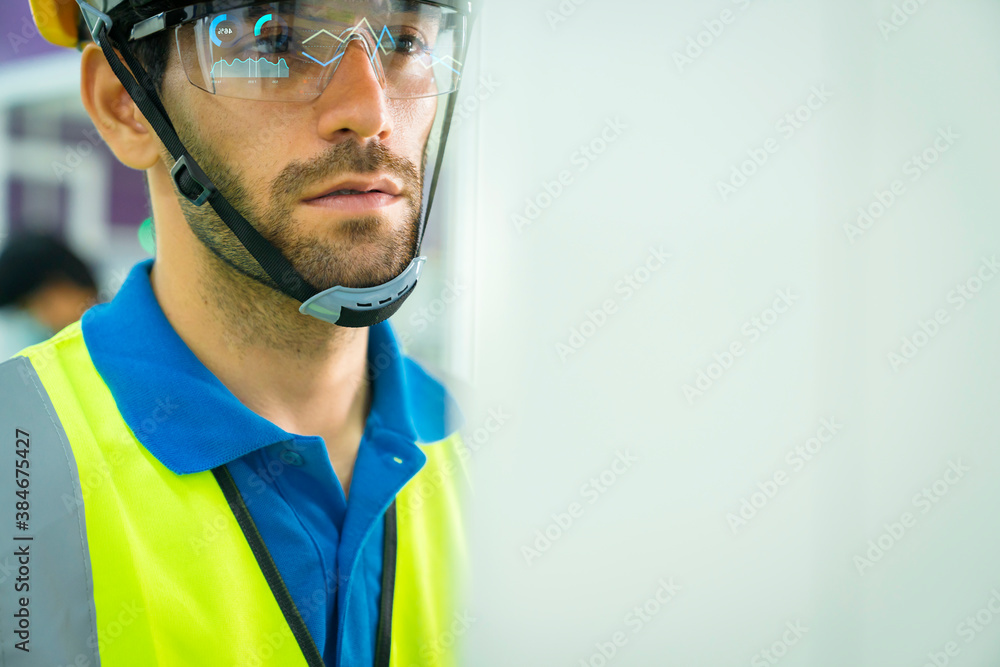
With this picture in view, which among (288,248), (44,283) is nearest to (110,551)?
(288,248)

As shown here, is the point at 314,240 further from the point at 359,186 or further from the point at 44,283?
the point at 44,283

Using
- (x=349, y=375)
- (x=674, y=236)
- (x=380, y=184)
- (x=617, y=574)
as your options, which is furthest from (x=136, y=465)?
(x=674, y=236)

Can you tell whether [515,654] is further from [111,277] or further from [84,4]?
[111,277]

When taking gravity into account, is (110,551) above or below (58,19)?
below

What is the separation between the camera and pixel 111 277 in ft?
9.71

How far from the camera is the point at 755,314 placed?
2.41 ft

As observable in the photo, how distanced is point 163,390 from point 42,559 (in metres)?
0.26

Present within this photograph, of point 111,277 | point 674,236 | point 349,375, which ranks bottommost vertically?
point 111,277

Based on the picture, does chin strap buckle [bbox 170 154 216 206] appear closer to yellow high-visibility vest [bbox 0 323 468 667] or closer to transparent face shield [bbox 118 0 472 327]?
transparent face shield [bbox 118 0 472 327]

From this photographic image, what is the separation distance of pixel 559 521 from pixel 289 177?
59 centimetres

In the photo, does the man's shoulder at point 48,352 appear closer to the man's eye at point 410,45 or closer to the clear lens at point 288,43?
the clear lens at point 288,43

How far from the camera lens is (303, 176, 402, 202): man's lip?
3.28ft

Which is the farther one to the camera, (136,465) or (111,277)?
(111,277)

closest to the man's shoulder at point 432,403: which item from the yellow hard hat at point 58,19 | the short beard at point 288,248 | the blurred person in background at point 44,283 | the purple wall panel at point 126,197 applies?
the short beard at point 288,248
